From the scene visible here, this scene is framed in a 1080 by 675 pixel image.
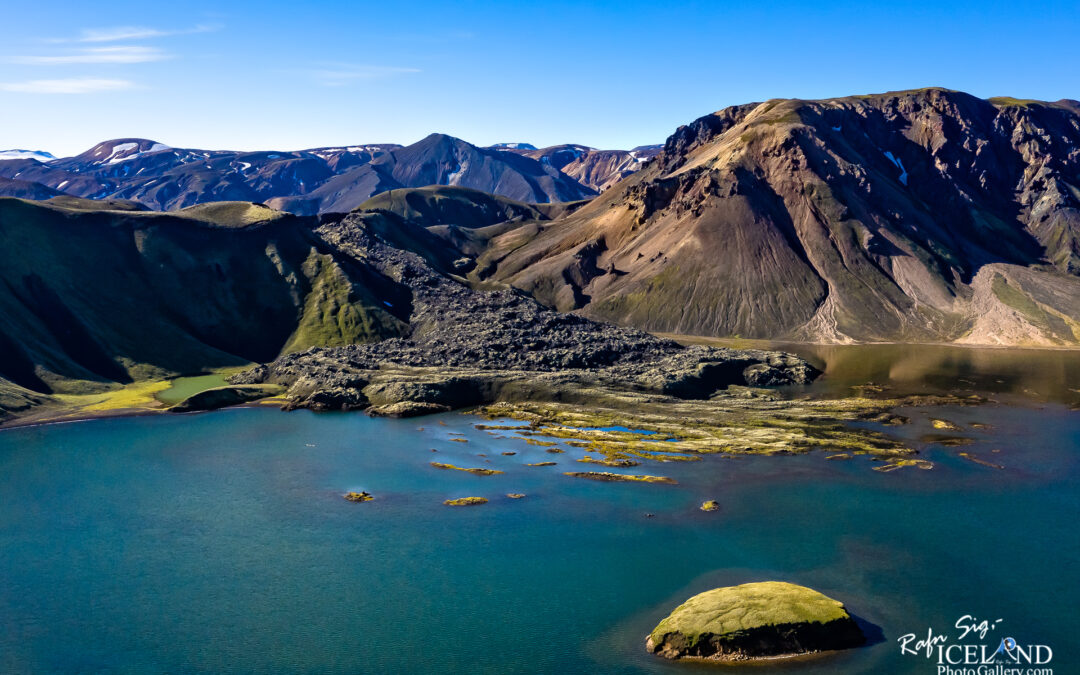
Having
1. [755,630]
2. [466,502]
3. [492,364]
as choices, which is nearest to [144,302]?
[492,364]

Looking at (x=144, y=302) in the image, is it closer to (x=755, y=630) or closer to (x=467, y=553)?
(x=467, y=553)

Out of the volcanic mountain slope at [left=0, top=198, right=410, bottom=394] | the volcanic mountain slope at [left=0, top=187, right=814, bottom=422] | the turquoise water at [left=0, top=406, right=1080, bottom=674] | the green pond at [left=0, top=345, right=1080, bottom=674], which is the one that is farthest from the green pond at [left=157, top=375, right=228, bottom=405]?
the turquoise water at [left=0, top=406, right=1080, bottom=674]

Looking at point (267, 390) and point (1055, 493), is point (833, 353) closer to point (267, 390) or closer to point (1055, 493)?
point (1055, 493)

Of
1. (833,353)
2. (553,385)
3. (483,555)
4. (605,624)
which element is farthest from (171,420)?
(833,353)

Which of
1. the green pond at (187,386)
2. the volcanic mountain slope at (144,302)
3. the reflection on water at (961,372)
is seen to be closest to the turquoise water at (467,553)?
the green pond at (187,386)

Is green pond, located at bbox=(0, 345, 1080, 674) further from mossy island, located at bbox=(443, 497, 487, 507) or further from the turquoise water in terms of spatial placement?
mossy island, located at bbox=(443, 497, 487, 507)

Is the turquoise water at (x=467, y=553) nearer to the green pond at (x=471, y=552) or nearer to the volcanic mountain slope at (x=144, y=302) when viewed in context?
the green pond at (x=471, y=552)
